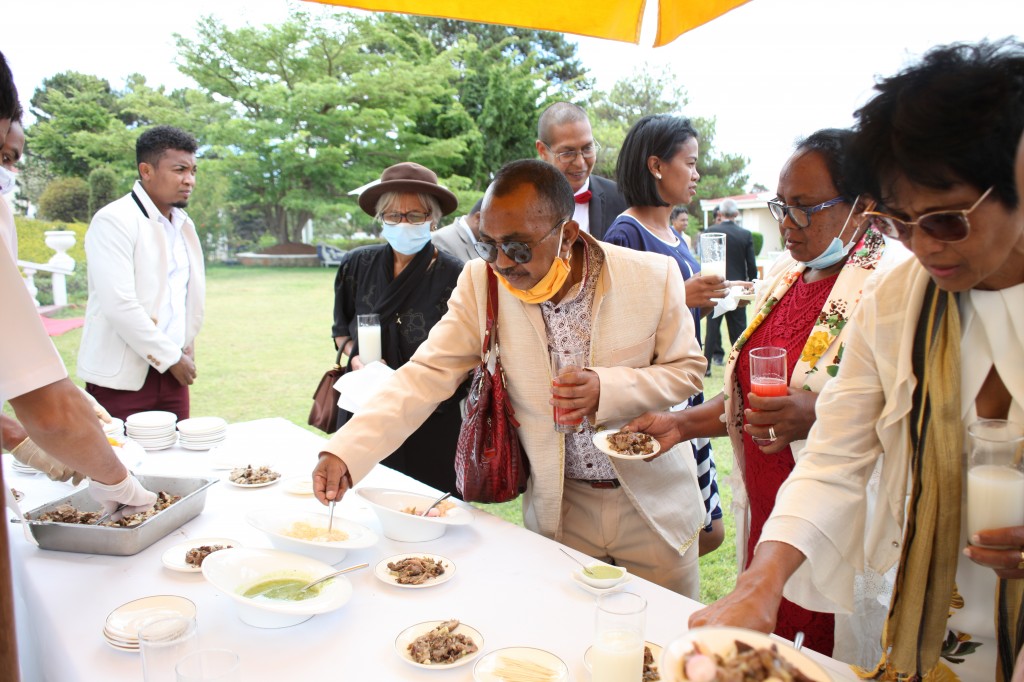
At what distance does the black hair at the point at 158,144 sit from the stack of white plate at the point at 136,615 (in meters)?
3.28

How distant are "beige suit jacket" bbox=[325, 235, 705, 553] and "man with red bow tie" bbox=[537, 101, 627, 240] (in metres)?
1.67

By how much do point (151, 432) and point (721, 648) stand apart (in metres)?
2.90

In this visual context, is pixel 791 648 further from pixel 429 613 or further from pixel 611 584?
pixel 429 613

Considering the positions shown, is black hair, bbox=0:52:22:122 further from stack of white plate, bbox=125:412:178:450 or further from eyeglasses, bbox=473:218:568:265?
stack of white plate, bbox=125:412:178:450

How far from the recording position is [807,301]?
7.63 ft

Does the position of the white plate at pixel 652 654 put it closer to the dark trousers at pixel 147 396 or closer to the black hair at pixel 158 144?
the dark trousers at pixel 147 396

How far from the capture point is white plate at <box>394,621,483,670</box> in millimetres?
1554

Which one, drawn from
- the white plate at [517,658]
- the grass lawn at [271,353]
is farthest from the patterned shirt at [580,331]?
the grass lawn at [271,353]

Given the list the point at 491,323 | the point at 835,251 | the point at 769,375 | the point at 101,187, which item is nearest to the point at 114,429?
the point at 491,323

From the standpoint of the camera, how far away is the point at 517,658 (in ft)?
5.08

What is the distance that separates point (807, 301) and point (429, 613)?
1.49 meters

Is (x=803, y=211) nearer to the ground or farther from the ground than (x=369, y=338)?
farther from the ground

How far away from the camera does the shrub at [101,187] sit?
13056 mm

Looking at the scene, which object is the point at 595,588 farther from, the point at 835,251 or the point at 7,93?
the point at 7,93
